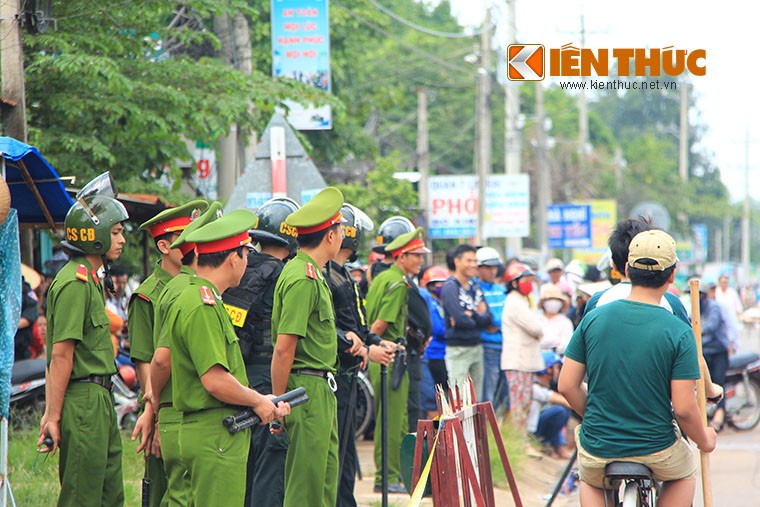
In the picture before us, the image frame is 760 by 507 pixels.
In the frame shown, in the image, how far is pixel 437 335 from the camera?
Result: 11.4 meters

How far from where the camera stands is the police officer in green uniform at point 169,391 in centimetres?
527

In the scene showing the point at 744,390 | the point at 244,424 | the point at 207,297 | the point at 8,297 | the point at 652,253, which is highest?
the point at 652,253

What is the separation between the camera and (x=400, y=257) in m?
9.37

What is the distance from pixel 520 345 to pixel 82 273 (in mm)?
6429

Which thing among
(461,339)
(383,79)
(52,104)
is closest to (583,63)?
(461,339)

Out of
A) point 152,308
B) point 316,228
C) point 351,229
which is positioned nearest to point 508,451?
point 351,229

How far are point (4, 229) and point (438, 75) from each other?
3474cm

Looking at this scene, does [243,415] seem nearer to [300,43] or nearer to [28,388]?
[28,388]

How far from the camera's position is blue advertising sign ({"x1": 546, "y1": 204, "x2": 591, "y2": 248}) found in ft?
102

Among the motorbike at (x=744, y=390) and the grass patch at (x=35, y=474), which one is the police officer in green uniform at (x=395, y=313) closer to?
the grass patch at (x=35, y=474)

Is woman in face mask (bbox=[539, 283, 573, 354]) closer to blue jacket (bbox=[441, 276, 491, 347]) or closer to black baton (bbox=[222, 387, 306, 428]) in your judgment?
blue jacket (bbox=[441, 276, 491, 347])

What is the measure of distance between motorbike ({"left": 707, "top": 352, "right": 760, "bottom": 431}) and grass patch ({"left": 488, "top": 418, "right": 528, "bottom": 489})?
4379mm

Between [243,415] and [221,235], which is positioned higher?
[221,235]

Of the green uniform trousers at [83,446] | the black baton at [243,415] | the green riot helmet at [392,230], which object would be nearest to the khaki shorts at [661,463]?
the black baton at [243,415]
